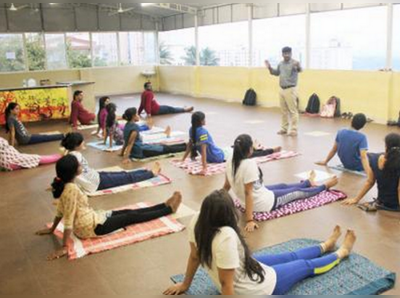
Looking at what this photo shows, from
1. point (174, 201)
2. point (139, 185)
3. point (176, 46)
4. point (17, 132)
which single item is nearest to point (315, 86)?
point (139, 185)

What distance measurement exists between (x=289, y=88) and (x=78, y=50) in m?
11.1

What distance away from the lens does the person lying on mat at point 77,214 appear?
11.2 ft

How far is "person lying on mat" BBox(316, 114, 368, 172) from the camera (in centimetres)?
506

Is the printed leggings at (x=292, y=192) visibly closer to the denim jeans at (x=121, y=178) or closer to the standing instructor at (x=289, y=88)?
the denim jeans at (x=121, y=178)

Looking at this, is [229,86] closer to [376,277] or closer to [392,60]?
[392,60]

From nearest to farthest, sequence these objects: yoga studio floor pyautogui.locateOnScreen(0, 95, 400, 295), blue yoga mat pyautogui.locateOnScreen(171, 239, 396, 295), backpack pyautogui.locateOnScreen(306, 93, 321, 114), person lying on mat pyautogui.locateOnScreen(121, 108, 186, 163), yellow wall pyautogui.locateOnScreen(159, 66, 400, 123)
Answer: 1. blue yoga mat pyautogui.locateOnScreen(171, 239, 396, 295)
2. yoga studio floor pyautogui.locateOnScreen(0, 95, 400, 295)
3. person lying on mat pyautogui.locateOnScreen(121, 108, 186, 163)
4. yellow wall pyautogui.locateOnScreen(159, 66, 400, 123)
5. backpack pyautogui.locateOnScreen(306, 93, 321, 114)

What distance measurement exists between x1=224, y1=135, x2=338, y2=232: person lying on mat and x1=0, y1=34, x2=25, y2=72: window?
13.7m

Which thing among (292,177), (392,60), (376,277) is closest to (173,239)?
(376,277)

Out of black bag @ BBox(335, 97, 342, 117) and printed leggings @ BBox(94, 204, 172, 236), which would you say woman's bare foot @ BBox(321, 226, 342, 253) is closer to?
printed leggings @ BBox(94, 204, 172, 236)

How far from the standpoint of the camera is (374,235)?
362 cm

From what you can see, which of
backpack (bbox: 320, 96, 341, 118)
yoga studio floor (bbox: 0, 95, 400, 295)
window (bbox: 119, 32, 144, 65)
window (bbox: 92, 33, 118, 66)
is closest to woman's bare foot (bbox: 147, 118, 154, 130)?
yoga studio floor (bbox: 0, 95, 400, 295)

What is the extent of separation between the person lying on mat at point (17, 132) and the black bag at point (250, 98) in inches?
233

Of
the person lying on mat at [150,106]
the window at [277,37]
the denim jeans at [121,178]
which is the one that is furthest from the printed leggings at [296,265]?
the window at [277,37]

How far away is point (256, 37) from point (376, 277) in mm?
11364
